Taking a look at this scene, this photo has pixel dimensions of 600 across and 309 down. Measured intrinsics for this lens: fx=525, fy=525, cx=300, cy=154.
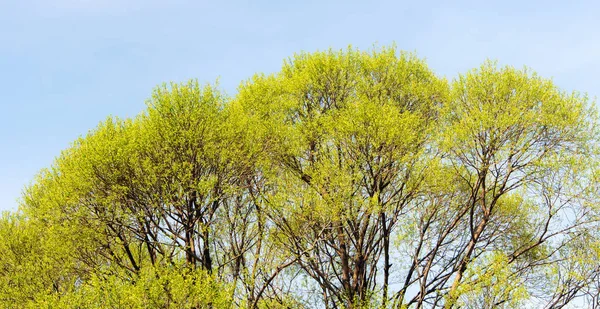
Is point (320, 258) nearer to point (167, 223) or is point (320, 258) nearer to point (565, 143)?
point (167, 223)

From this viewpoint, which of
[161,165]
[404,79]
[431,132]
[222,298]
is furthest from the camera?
[404,79]

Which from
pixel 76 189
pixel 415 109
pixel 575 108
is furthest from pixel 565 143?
pixel 76 189

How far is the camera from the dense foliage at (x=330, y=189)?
23.3m

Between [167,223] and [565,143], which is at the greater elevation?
[565,143]

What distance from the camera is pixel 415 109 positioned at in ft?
92.4

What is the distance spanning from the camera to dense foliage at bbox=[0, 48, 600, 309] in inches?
918

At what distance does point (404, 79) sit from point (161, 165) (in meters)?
13.7

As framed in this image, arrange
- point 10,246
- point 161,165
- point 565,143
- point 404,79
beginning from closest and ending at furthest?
point 161,165 < point 565,143 < point 404,79 < point 10,246

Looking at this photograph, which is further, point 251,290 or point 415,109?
point 415,109

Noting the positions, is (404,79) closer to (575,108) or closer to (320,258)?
(575,108)

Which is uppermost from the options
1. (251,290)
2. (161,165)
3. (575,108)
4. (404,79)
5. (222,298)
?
(404,79)

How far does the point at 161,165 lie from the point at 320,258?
9525 millimetres

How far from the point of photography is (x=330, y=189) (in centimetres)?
2369

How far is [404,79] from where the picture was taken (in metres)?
28.5
